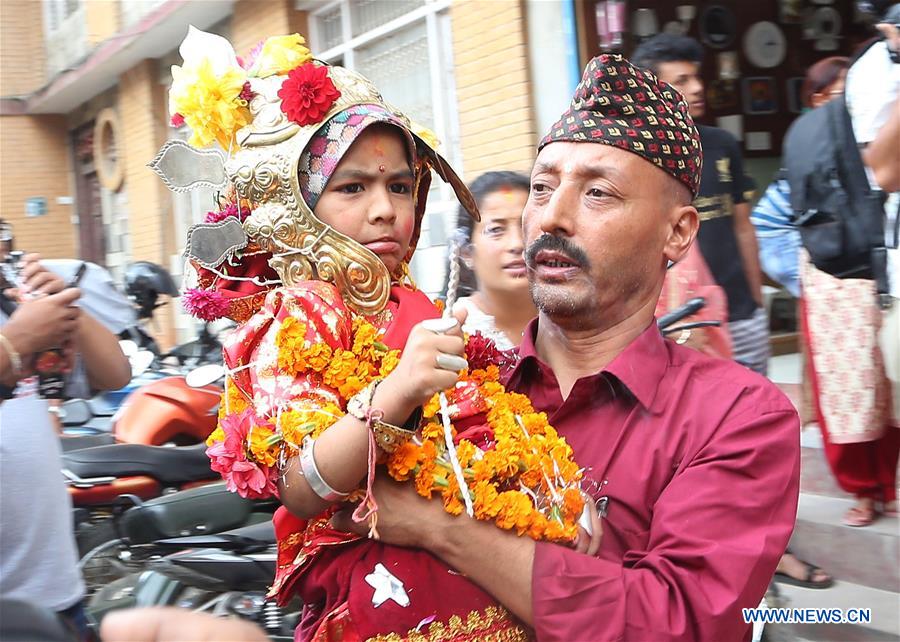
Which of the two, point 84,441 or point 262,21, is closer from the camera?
point 84,441

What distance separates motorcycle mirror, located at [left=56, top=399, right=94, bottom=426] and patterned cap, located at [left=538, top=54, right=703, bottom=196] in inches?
179

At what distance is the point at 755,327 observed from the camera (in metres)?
4.76

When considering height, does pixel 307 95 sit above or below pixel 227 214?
above

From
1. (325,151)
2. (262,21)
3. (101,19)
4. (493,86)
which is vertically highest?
(101,19)

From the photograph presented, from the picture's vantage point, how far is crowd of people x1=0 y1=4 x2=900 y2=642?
1.74m

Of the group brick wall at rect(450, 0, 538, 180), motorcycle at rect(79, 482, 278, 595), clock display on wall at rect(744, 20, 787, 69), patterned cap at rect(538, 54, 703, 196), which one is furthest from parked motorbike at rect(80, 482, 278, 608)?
clock display on wall at rect(744, 20, 787, 69)

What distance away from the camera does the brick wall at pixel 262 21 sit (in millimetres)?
9992

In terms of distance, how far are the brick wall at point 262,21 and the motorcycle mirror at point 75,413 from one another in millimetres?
4955

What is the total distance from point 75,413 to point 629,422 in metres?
4.66

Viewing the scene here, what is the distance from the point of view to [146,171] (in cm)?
1373

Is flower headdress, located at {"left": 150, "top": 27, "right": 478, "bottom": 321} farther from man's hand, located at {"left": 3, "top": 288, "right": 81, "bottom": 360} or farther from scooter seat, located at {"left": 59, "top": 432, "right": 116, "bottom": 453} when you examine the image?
scooter seat, located at {"left": 59, "top": 432, "right": 116, "bottom": 453}

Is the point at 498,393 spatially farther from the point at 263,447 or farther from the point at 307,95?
the point at 307,95

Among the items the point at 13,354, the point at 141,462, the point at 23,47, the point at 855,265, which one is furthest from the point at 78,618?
the point at 23,47

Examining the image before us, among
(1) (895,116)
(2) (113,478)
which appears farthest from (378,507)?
(2) (113,478)
